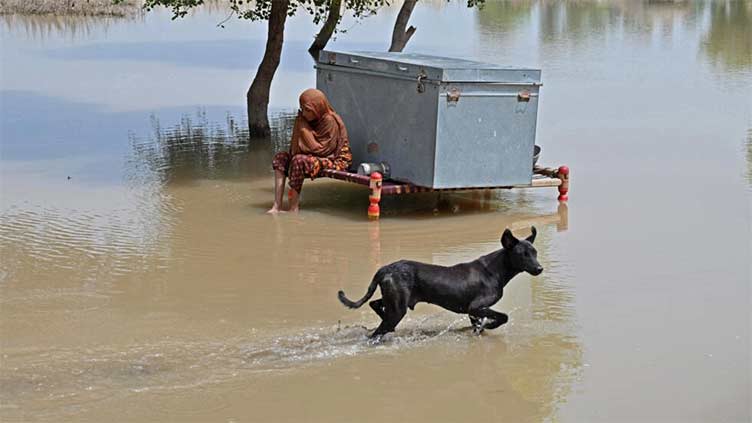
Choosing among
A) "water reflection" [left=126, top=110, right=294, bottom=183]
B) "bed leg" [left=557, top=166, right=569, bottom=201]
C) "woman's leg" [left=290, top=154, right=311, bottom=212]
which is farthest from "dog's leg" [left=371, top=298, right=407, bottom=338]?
"water reflection" [left=126, top=110, right=294, bottom=183]

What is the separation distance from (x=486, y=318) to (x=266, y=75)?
32.2 feet

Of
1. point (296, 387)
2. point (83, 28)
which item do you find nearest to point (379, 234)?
point (296, 387)

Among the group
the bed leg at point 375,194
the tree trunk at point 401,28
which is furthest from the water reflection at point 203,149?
the bed leg at point 375,194

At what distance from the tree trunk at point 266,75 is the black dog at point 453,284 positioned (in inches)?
371

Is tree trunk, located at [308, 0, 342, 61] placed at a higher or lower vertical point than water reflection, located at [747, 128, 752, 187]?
higher

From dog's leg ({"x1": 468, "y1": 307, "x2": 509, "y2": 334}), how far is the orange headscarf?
4.54m

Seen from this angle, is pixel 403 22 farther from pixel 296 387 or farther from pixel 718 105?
pixel 296 387

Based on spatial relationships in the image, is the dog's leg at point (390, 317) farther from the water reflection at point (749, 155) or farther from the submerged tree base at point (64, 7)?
the submerged tree base at point (64, 7)

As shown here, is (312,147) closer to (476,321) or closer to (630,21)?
(476,321)

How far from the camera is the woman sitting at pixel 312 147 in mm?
12328

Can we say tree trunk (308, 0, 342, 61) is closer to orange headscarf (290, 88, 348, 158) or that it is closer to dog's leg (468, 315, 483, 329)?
orange headscarf (290, 88, 348, 158)

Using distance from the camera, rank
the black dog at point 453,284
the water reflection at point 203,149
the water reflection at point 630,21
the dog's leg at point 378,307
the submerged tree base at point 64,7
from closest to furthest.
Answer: the black dog at point 453,284 < the dog's leg at point 378,307 < the water reflection at point 203,149 < the water reflection at point 630,21 < the submerged tree base at point 64,7

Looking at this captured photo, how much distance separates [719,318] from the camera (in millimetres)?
8977

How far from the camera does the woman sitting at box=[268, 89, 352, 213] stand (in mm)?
12328
